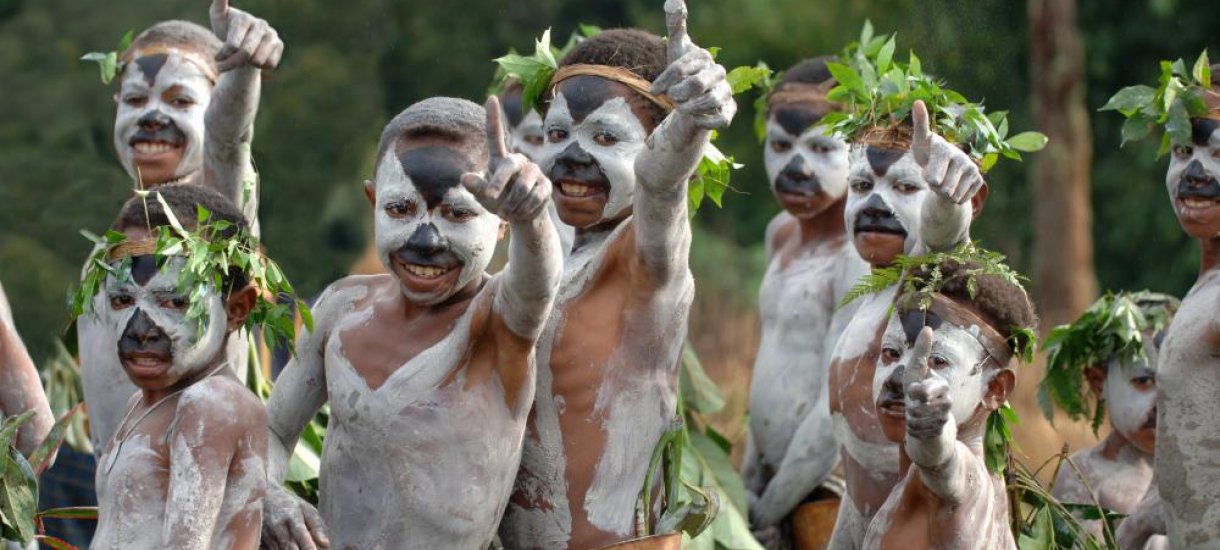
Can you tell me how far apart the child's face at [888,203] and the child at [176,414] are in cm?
187

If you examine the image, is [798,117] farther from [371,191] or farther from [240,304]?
[240,304]

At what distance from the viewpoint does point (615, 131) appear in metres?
5.97

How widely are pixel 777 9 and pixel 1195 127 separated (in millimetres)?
9188

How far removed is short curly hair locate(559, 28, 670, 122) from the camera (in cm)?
608

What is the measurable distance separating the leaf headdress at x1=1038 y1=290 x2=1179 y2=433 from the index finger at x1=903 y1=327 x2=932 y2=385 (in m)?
1.92

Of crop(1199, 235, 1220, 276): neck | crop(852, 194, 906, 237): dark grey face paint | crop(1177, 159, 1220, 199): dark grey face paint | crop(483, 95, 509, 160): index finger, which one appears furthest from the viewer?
crop(852, 194, 906, 237): dark grey face paint

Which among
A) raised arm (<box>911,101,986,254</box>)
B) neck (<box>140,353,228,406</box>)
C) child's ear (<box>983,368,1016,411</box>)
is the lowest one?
child's ear (<box>983,368,1016,411</box>)

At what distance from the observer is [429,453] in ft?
18.4

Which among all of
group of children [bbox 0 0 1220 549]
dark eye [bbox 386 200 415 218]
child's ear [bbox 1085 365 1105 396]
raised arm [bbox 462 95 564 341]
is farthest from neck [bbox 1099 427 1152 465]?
dark eye [bbox 386 200 415 218]

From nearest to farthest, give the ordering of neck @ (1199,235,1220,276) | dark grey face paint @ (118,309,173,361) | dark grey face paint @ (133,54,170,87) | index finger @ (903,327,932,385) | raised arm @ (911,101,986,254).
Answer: index finger @ (903,327,932,385), dark grey face paint @ (118,309,173,361), raised arm @ (911,101,986,254), neck @ (1199,235,1220,276), dark grey face paint @ (133,54,170,87)

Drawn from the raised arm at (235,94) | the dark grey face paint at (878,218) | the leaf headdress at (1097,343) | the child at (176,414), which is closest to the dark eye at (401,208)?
the child at (176,414)

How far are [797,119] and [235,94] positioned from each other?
6.47ft

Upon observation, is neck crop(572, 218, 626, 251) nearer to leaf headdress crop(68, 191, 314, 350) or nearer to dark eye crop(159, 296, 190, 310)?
leaf headdress crop(68, 191, 314, 350)

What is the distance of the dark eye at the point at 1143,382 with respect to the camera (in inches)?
280
